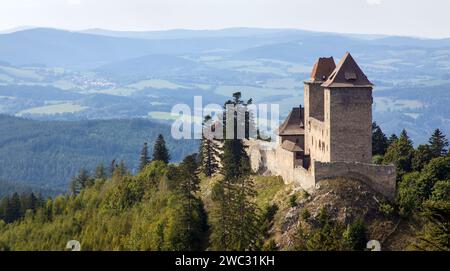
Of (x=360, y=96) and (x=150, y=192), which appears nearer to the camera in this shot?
(x=360, y=96)

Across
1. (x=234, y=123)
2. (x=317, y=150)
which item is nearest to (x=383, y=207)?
(x=317, y=150)

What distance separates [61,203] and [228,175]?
33.2 meters

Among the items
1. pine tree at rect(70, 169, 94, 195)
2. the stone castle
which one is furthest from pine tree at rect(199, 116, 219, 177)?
pine tree at rect(70, 169, 94, 195)

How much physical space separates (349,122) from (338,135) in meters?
1.22

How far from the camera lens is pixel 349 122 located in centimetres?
6219

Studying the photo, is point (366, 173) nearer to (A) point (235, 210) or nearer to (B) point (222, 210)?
(A) point (235, 210)

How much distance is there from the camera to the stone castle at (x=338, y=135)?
200 feet

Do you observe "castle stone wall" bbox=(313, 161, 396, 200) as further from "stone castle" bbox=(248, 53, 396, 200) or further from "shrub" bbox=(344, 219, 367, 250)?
"shrub" bbox=(344, 219, 367, 250)

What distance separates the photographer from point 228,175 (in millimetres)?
69750

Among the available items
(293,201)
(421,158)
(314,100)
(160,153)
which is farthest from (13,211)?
(421,158)

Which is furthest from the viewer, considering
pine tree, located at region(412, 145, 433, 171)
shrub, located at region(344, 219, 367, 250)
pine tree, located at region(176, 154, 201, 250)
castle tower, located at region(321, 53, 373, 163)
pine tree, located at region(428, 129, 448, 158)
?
pine tree, located at region(428, 129, 448, 158)

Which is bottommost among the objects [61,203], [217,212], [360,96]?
[61,203]

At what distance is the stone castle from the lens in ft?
200
